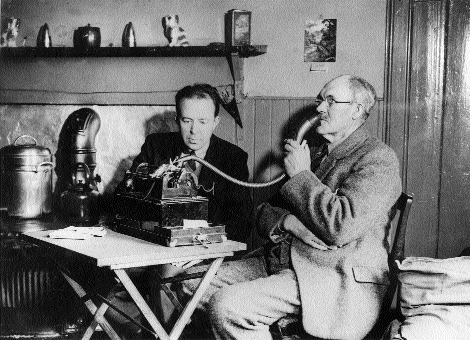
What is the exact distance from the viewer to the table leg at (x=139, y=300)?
221cm

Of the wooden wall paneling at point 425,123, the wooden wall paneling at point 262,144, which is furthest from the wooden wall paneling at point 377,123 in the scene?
the wooden wall paneling at point 262,144

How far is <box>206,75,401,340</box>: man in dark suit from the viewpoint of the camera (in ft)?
8.18

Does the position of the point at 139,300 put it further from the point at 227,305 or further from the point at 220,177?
the point at 220,177

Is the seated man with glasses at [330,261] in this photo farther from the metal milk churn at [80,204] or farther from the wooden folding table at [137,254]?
the metal milk churn at [80,204]

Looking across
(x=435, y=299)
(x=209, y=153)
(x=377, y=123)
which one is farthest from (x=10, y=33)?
(x=435, y=299)

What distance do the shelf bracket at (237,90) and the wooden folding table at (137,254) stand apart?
1755mm

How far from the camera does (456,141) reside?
3.79 m

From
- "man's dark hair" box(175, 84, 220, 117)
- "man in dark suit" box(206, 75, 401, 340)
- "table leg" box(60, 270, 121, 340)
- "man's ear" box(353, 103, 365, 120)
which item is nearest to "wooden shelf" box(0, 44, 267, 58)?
"man's dark hair" box(175, 84, 220, 117)

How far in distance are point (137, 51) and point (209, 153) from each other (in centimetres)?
104

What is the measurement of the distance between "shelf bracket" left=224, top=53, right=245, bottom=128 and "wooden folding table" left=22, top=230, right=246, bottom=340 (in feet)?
5.76

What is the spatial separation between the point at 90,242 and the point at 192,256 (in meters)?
0.46

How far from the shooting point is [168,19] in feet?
13.5

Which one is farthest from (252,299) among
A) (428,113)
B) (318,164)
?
(428,113)

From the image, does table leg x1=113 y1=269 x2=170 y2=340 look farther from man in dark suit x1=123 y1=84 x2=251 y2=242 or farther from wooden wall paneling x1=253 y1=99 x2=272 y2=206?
wooden wall paneling x1=253 y1=99 x2=272 y2=206
